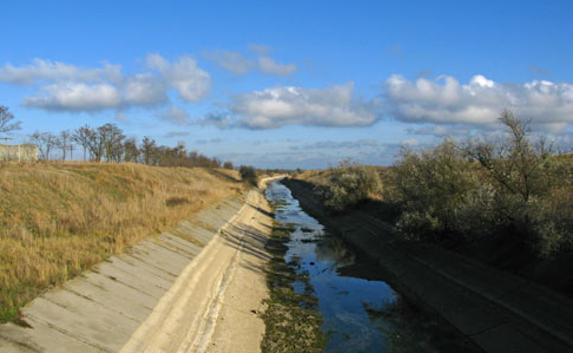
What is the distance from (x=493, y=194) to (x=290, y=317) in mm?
9207

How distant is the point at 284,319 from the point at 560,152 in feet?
40.0

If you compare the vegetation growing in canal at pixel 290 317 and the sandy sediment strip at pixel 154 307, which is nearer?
the sandy sediment strip at pixel 154 307

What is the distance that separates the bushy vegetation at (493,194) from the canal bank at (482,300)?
4.43 ft

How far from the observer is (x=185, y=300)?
1506cm

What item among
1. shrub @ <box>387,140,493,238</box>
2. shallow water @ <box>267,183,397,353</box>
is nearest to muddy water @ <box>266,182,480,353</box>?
shallow water @ <box>267,183,397,353</box>

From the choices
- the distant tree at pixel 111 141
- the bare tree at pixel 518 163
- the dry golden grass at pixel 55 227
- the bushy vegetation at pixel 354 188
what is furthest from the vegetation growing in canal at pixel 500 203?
the distant tree at pixel 111 141

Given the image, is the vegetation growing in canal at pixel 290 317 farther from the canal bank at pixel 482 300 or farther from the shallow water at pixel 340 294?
the canal bank at pixel 482 300

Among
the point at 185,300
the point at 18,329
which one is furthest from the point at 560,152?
the point at 18,329

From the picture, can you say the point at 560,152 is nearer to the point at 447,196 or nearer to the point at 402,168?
the point at 447,196

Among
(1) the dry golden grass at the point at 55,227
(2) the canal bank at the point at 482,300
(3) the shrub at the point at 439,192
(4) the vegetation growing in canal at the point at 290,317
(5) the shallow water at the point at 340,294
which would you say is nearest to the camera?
(1) the dry golden grass at the point at 55,227

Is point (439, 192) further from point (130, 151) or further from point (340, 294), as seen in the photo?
point (130, 151)

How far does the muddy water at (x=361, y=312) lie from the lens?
14305 millimetres

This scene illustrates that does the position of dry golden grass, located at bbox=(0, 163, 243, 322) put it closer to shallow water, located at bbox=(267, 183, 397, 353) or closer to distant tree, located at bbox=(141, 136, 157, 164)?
shallow water, located at bbox=(267, 183, 397, 353)

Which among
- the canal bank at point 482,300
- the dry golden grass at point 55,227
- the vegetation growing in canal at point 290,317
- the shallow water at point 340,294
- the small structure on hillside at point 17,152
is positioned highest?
the small structure on hillside at point 17,152
